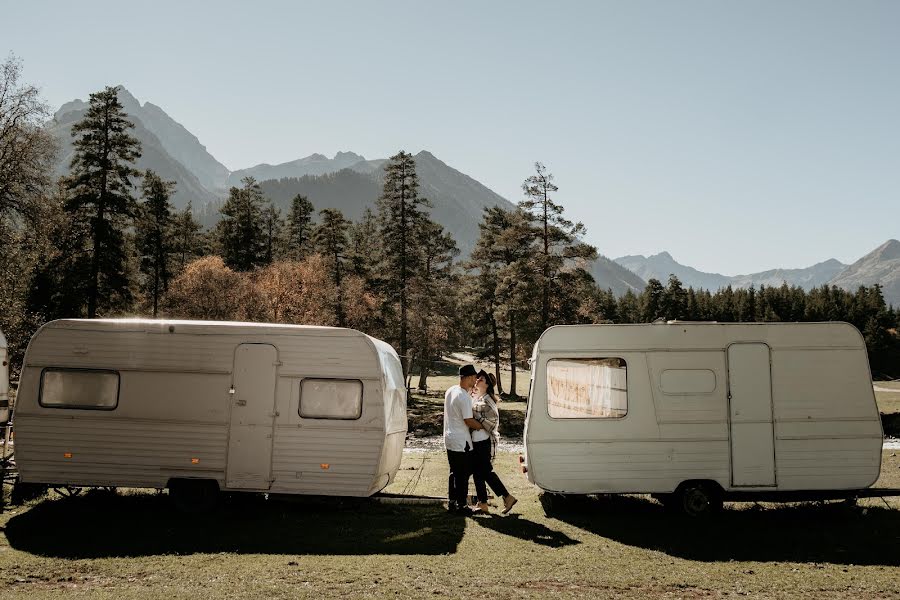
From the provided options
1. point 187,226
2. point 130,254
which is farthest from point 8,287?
point 187,226

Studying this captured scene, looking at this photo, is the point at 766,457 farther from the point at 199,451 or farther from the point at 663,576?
the point at 199,451

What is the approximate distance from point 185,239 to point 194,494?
53694 mm

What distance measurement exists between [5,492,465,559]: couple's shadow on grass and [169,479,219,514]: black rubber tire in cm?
14

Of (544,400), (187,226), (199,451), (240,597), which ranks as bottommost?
(240,597)

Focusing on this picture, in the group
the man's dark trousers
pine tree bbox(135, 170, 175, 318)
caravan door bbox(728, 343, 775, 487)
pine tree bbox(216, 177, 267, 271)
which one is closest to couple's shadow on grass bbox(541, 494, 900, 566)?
caravan door bbox(728, 343, 775, 487)

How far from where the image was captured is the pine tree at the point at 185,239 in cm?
5708

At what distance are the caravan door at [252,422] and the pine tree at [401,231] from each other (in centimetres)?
3597

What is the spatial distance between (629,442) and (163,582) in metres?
6.44

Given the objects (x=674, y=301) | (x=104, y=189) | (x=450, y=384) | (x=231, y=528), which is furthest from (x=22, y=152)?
(x=674, y=301)

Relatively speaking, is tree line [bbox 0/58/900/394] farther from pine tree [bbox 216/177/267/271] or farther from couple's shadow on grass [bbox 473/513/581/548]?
couple's shadow on grass [bbox 473/513/581/548]

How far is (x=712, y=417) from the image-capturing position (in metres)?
10.4

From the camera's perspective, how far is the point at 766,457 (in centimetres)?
1030

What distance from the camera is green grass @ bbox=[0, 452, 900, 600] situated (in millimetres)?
7125

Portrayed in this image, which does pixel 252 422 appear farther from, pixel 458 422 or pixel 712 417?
pixel 712 417
